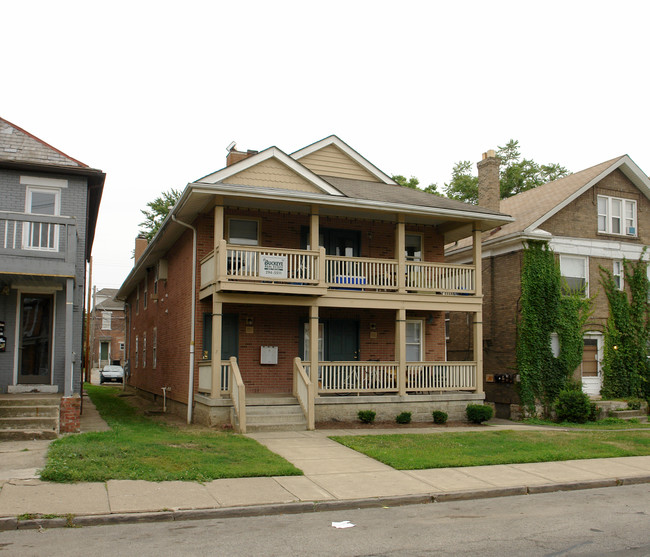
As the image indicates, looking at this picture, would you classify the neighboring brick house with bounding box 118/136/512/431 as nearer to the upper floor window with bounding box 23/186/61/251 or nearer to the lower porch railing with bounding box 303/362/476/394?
the lower porch railing with bounding box 303/362/476/394

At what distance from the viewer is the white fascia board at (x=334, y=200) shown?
15656 mm

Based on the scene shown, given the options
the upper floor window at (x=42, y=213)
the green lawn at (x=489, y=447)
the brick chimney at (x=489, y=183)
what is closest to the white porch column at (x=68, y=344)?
the upper floor window at (x=42, y=213)

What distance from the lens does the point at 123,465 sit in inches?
382

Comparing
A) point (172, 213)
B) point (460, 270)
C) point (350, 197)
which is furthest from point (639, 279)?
point (172, 213)

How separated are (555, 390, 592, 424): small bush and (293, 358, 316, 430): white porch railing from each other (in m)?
8.25

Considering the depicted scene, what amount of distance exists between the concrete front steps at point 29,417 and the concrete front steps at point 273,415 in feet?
13.0

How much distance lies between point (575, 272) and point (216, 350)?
41.8 feet

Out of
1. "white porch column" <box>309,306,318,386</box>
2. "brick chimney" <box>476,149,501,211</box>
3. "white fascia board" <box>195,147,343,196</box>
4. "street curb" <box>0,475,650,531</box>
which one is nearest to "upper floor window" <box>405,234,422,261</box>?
"white fascia board" <box>195,147,343,196</box>

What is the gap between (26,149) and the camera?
15.3 meters

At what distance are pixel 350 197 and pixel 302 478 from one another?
8946 millimetres

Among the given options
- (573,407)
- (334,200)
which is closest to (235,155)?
(334,200)

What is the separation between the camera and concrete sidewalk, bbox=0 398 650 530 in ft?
24.9

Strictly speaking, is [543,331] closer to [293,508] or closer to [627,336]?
[627,336]

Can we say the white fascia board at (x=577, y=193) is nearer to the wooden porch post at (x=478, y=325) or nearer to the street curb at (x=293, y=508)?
the wooden porch post at (x=478, y=325)
